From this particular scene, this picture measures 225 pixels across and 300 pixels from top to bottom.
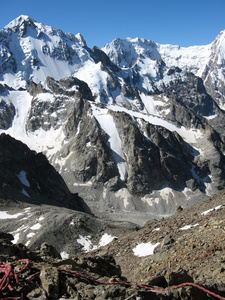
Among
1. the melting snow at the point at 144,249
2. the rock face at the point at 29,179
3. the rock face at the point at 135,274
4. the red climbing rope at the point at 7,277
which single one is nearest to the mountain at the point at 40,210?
the rock face at the point at 29,179

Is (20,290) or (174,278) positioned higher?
(20,290)

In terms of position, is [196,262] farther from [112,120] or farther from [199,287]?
[112,120]

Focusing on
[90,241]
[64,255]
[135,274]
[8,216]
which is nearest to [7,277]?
[135,274]

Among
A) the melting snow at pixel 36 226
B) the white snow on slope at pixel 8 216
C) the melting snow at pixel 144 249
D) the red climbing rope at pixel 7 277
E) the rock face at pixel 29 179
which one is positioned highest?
the rock face at pixel 29 179

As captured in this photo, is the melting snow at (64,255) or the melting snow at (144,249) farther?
the melting snow at (64,255)

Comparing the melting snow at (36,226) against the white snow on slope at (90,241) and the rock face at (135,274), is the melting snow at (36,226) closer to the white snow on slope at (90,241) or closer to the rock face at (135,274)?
the white snow on slope at (90,241)

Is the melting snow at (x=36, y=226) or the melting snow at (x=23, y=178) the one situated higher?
the melting snow at (x=23, y=178)

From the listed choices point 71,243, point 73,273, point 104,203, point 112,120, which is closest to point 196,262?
point 73,273

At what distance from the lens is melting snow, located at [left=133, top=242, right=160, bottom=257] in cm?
2834

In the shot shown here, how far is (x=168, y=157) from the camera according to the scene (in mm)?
165125

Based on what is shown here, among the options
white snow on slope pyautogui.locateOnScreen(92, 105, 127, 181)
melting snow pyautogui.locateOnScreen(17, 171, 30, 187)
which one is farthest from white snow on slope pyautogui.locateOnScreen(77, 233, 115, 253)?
white snow on slope pyautogui.locateOnScreen(92, 105, 127, 181)

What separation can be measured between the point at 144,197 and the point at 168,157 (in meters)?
26.6

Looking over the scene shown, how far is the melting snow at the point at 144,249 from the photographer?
28341mm

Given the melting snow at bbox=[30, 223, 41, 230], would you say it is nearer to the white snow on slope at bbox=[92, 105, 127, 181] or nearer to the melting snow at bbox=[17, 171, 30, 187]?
the melting snow at bbox=[17, 171, 30, 187]
